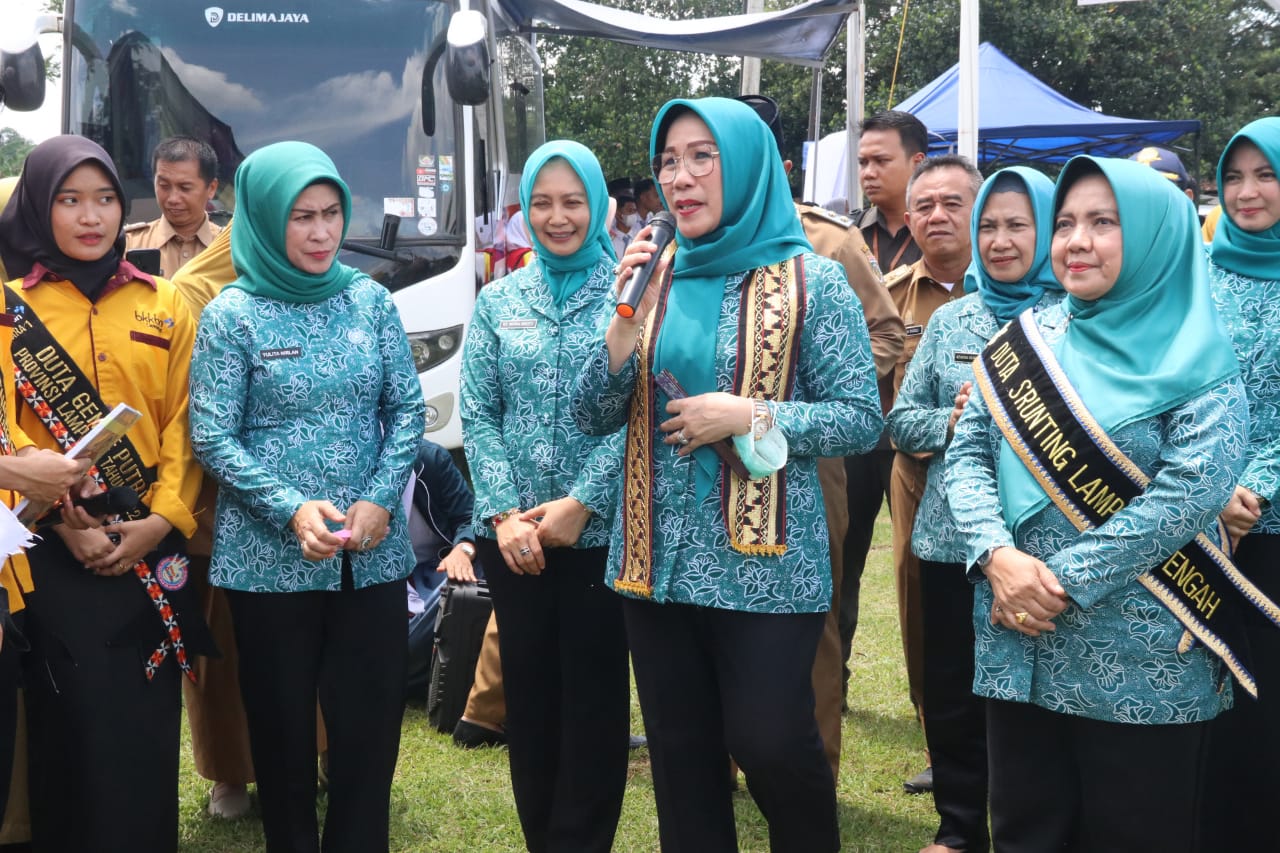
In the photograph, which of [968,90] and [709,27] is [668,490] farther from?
[709,27]

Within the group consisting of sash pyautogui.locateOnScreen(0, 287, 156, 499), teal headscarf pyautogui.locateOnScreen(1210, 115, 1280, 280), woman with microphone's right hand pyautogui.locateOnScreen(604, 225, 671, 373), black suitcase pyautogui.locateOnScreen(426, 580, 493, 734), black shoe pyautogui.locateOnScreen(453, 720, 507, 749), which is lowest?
black shoe pyautogui.locateOnScreen(453, 720, 507, 749)

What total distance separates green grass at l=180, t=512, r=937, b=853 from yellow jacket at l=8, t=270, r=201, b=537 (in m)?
1.25

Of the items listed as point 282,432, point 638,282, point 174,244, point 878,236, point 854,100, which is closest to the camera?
point 638,282

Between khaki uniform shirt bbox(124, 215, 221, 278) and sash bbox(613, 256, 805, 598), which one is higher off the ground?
khaki uniform shirt bbox(124, 215, 221, 278)

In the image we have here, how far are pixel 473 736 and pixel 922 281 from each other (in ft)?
7.51

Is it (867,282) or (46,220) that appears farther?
(867,282)

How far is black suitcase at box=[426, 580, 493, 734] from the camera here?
4.76 meters

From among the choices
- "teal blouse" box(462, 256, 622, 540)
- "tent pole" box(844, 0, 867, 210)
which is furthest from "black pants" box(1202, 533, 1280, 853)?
"tent pole" box(844, 0, 867, 210)

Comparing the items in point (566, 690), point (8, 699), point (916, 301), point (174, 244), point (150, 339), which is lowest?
point (566, 690)

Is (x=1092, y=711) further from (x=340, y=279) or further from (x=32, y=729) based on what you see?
(x=32, y=729)

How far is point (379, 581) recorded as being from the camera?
10.8 feet

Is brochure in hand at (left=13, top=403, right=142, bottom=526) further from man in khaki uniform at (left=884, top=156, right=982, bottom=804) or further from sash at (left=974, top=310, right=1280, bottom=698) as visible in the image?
man in khaki uniform at (left=884, top=156, right=982, bottom=804)

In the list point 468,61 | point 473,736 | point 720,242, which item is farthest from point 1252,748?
point 468,61

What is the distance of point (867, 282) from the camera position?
12.9ft
